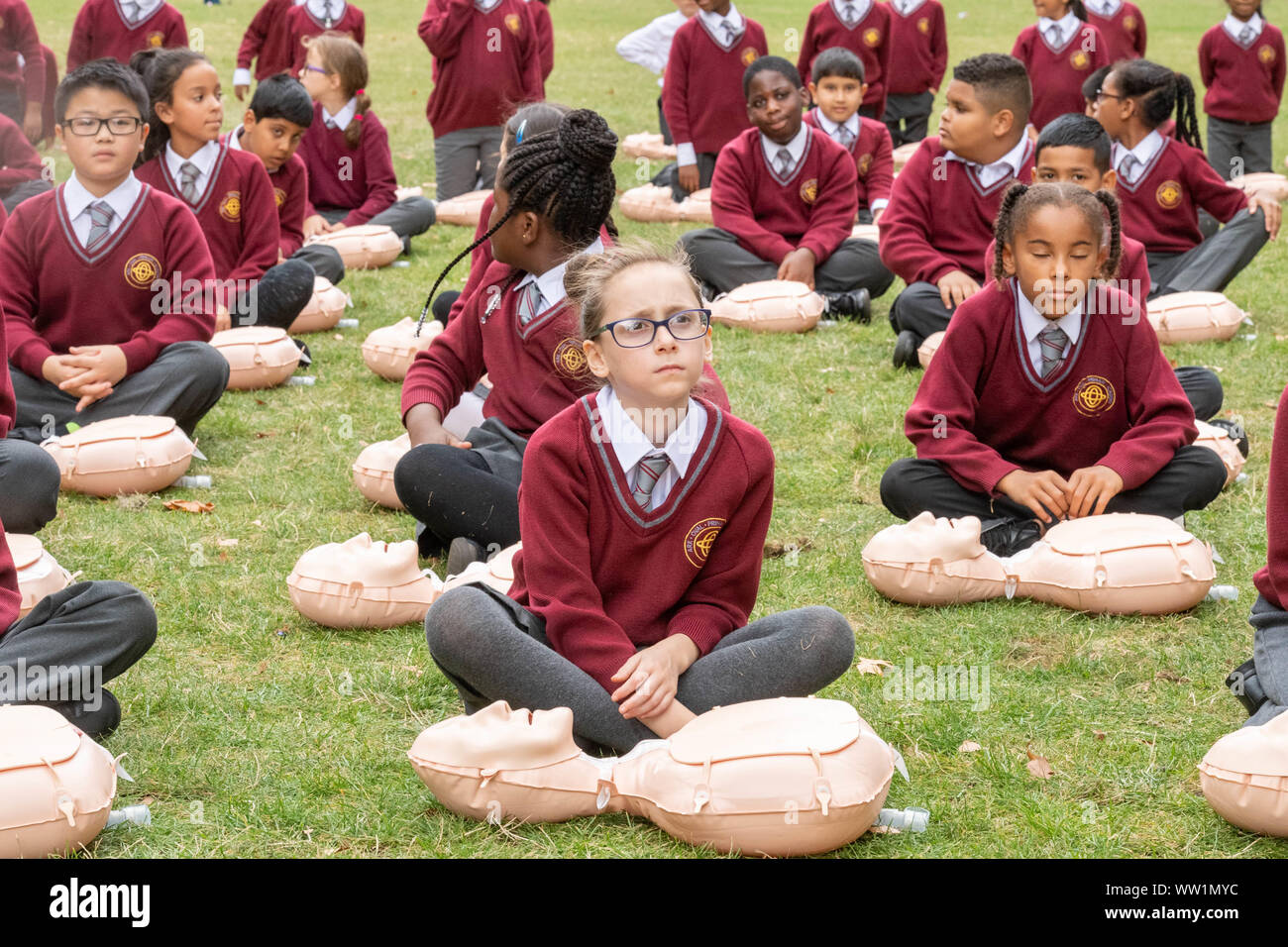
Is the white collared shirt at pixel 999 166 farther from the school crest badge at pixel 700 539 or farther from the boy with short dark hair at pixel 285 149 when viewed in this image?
the school crest badge at pixel 700 539

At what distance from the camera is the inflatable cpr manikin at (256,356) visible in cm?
611

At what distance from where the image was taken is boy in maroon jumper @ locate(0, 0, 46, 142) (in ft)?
32.2

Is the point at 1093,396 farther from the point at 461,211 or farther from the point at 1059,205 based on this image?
the point at 461,211

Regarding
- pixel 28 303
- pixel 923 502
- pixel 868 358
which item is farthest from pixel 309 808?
pixel 868 358

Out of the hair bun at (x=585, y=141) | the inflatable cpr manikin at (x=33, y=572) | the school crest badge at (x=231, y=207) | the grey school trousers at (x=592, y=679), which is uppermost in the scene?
the hair bun at (x=585, y=141)

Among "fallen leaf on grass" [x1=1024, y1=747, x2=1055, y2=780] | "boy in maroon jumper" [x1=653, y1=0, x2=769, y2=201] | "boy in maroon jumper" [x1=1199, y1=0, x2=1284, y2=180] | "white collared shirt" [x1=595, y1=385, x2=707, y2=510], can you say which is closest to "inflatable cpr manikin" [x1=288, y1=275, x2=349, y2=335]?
"boy in maroon jumper" [x1=653, y1=0, x2=769, y2=201]

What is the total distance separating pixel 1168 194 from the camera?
7102mm

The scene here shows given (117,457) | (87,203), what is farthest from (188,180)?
(117,457)

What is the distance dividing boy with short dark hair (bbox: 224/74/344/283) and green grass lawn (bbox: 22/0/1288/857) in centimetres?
114

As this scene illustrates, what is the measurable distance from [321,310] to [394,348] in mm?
1011

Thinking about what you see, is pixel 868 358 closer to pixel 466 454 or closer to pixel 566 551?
pixel 466 454

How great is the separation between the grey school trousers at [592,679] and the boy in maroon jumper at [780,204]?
4611 mm

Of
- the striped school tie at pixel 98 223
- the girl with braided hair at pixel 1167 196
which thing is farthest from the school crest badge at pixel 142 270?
the girl with braided hair at pixel 1167 196

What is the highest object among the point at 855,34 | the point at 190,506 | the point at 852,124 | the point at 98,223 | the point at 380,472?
the point at 855,34
